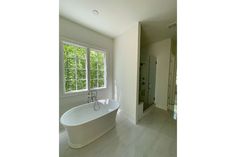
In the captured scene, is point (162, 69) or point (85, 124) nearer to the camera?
point (85, 124)

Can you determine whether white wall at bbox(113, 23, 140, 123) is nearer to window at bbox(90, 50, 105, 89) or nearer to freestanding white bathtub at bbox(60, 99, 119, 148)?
window at bbox(90, 50, 105, 89)

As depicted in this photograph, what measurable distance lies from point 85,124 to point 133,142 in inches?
42.2

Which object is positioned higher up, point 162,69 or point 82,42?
point 82,42

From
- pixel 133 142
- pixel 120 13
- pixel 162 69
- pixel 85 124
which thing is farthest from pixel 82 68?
pixel 162 69

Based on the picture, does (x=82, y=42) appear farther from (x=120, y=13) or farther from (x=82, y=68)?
(x=120, y=13)

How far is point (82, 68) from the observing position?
289cm

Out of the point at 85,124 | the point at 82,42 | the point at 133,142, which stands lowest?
the point at 133,142

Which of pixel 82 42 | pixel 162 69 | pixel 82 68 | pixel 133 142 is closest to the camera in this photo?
pixel 133 142

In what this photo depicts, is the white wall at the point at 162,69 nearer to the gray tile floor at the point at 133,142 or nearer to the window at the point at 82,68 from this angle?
the gray tile floor at the point at 133,142

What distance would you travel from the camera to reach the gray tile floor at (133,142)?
67.6 inches

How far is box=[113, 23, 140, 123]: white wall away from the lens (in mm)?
2717
